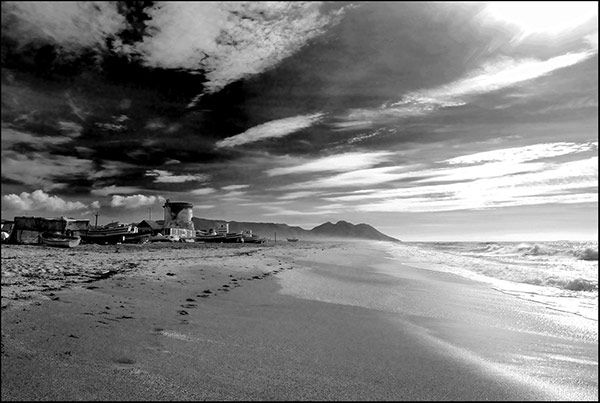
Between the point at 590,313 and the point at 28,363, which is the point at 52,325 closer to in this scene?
the point at 28,363

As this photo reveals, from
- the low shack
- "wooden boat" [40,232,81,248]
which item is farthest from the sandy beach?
the low shack

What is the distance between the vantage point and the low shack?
23375 millimetres

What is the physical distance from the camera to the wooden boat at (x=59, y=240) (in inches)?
781

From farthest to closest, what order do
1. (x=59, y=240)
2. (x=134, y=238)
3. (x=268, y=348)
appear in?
(x=134, y=238)
(x=59, y=240)
(x=268, y=348)

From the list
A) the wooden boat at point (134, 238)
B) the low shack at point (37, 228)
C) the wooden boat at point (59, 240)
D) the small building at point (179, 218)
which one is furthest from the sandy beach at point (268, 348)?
the small building at point (179, 218)

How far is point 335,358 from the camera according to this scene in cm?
325

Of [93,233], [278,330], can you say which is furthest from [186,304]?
[93,233]

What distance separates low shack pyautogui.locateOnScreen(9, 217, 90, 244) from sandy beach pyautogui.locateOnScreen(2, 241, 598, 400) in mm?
21174

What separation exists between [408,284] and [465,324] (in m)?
4.62

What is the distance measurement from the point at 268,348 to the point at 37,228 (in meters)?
26.7

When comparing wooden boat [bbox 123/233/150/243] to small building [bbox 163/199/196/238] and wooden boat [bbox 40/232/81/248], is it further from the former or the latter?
small building [bbox 163/199/196/238]

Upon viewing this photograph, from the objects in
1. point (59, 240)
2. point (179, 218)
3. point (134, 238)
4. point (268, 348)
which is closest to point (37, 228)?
point (59, 240)

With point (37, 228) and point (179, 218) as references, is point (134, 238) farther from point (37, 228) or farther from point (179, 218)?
point (179, 218)

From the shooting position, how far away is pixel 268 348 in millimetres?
3422
